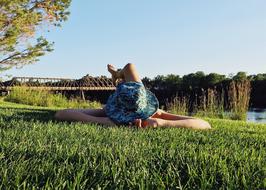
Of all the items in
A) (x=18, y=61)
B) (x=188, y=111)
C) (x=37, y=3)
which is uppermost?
Answer: (x=37, y=3)

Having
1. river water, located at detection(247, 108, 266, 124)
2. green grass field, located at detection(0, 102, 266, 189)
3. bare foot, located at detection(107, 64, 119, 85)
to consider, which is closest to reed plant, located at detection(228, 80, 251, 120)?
river water, located at detection(247, 108, 266, 124)

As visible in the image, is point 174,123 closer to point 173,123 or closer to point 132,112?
point 173,123

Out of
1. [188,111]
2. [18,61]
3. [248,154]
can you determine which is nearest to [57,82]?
[18,61]

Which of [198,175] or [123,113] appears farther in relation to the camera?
[123,113]

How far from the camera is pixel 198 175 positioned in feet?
5.10

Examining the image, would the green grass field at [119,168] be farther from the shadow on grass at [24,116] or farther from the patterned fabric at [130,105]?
the patterned fabric at [130,105]

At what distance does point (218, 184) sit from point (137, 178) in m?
0.31

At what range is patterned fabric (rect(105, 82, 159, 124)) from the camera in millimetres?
4160

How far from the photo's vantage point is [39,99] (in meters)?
14.7

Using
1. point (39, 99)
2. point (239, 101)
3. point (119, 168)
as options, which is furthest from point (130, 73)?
point (39, 99)

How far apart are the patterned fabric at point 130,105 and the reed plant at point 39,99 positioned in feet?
33.3

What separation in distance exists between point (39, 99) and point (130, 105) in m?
11.1

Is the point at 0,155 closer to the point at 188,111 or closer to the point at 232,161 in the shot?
the point at 232,161

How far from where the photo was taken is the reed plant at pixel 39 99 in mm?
14469
